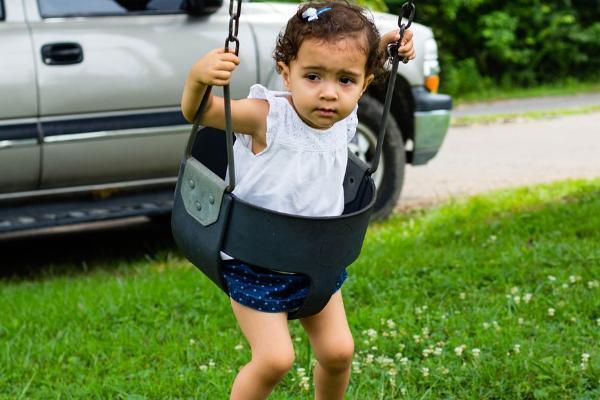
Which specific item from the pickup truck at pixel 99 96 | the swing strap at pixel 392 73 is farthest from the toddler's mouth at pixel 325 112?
the pickup truck at pixel 99 96

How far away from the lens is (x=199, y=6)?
628 centimetres

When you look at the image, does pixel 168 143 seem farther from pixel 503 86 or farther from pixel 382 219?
pixel 503 86

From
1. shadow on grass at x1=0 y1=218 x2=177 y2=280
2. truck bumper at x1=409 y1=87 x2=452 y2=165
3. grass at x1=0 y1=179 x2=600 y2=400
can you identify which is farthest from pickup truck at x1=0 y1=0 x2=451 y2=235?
truck bumper at x1=409 y1=87 x2=452 y2=165

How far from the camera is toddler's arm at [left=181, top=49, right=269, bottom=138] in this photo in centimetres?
276

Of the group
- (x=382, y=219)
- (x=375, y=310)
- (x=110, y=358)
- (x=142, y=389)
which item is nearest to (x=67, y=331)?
(x=110, y=358)

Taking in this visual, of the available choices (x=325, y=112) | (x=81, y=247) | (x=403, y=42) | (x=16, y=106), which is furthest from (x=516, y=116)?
(x=325, y=112)

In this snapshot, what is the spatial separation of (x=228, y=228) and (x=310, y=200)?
0.86ft

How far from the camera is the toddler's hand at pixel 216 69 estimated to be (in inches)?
108

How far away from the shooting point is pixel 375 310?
15.3 ft

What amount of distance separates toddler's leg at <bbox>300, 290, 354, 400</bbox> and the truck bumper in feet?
12.9

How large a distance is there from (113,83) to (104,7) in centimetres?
51

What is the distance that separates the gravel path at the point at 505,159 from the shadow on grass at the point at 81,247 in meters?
1.85

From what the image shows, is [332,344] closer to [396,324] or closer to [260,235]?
[260,235]

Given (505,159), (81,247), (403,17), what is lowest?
(505,159)
